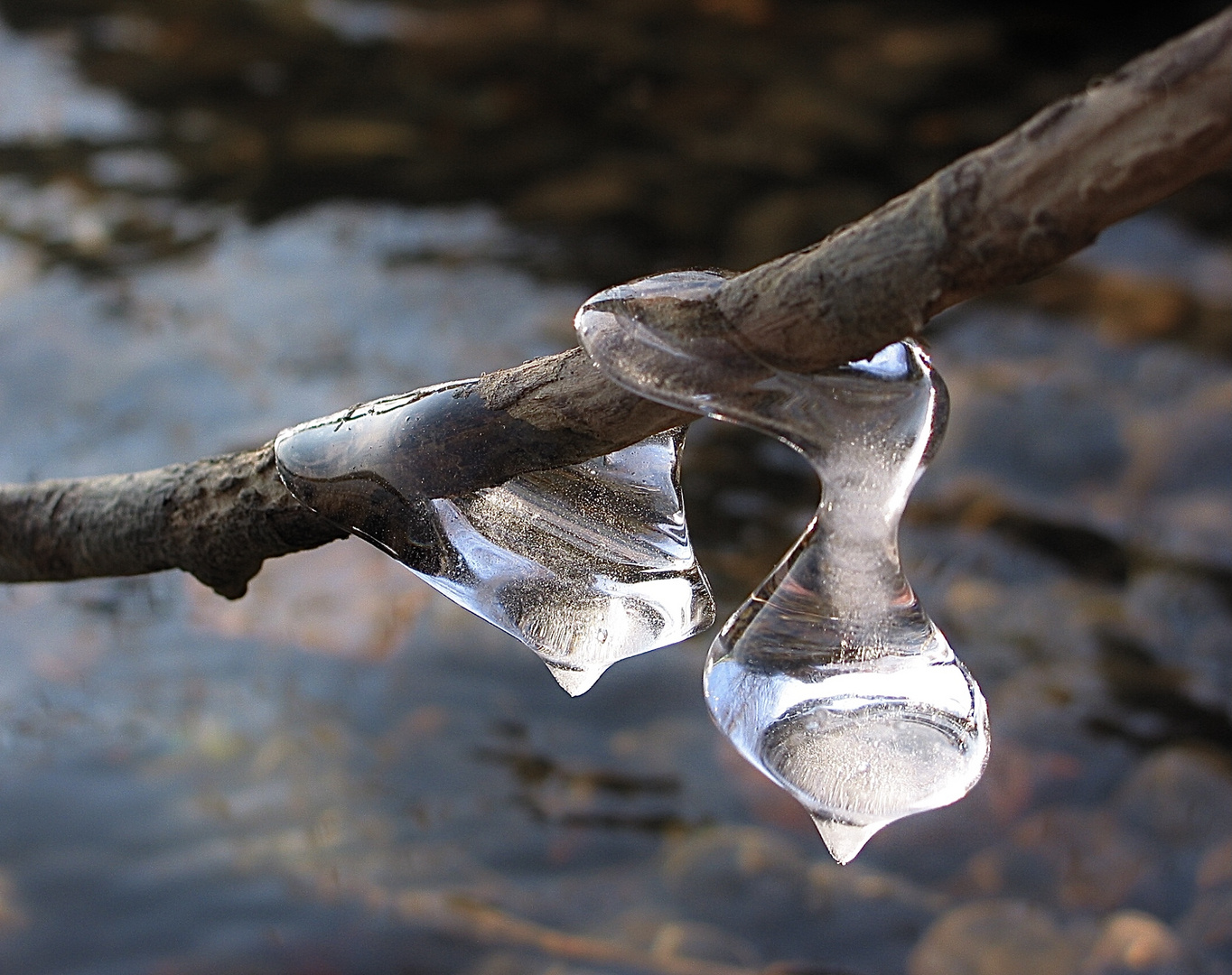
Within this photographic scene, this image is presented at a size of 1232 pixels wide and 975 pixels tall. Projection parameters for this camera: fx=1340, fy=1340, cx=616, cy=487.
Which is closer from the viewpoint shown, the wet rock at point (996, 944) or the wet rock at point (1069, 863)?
the wet rock at point (996, 944)

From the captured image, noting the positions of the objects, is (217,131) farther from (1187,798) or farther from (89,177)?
(1187,798)

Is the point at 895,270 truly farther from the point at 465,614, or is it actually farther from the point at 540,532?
the point at 465,614

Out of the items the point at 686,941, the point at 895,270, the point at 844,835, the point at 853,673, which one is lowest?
the point at 686,941

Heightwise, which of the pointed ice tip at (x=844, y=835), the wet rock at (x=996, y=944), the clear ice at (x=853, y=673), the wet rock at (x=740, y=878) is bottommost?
the wet rock at (x=740, y=878)

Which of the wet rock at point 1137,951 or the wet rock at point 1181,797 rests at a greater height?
the wet rock at point 1181,797

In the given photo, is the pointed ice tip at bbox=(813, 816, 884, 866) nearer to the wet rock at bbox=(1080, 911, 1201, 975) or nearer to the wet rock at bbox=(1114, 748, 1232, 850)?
the wet rock at bbox=(1080, 911, 1201, 975)

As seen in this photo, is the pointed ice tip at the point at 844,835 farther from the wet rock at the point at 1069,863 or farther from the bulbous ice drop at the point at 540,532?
the wet rock at the point at 1069,863

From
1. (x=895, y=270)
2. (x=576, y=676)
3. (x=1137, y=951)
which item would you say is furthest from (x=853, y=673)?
(x=1137, y=951)

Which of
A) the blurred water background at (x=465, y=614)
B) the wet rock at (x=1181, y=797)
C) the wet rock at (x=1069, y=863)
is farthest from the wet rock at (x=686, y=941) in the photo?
the wet rock at (x=1181, y=797)
